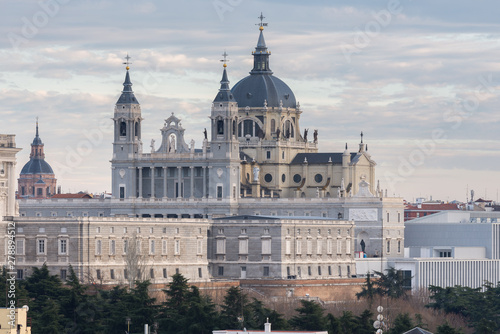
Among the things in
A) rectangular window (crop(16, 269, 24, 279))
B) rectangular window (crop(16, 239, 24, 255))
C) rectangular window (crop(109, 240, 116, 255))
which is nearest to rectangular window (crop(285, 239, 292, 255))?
rectangular window (crop(109, 240, 116, 255))

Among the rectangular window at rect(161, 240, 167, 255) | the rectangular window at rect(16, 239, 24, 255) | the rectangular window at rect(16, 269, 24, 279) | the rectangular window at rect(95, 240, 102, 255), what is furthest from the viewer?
the rectangular window at rect(161, 240, 167, 255)

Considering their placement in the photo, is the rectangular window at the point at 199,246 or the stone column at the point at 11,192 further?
the rectangular window at the point at 199,246

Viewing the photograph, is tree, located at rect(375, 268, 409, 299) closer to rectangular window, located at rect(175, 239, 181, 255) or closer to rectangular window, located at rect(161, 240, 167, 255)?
rectangular window, located at rect(175, 239, 181, 255)

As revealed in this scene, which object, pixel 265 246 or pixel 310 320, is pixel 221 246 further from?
pixel 310 320

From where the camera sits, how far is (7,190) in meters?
182

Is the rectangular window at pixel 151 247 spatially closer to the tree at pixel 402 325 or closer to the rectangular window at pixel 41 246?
the rectangular window at pixel 41 246

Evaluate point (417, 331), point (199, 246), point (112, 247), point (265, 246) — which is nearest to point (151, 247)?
point (112, 247)

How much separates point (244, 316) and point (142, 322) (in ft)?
25.9

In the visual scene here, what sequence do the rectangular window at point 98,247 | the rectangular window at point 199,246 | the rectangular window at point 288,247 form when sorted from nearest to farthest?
the rectangular window at point 98,247 < the rectangular window at point 199,246 < the rectangular window at point 288,247

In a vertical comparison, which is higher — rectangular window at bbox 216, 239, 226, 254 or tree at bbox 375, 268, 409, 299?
rectangular window at bbox 216, 239, 226, 254

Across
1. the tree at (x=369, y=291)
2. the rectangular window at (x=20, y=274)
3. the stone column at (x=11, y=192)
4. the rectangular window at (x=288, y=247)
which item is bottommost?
the tree at (x=369, y=291)

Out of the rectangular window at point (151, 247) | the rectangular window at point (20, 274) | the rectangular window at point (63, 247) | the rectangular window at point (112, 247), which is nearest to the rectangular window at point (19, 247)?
the rectangular window at point (20, 274)

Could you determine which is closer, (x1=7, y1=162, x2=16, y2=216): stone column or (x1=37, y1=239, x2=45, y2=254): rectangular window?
Answer: (x1=37, y1=239, x2=45, y2=254): rectangular window

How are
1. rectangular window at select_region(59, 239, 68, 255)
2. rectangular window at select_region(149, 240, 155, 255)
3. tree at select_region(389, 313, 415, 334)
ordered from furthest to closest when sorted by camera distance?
rectangular window at select_region(149, 240, 155, 255)
rectangular window at select_region(59, 239, 68, 255)
tree at select_region(389, 313, 415, 334)
